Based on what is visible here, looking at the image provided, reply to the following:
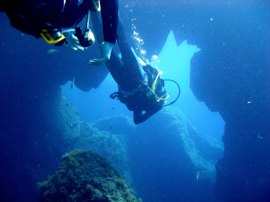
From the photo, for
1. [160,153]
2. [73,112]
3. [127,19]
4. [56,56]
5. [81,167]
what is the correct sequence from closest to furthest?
[81,167] < [56,56] < [127,19] < [73,112] < [160,153]

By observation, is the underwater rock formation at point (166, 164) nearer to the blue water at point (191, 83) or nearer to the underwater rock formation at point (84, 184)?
the blue water at point (191, 83)

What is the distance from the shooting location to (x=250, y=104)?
16328 millimetres

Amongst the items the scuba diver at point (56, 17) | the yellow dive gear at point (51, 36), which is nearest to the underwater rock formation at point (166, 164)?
the scuba diver at point (56, 17)

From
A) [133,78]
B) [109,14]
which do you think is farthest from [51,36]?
[133,78]

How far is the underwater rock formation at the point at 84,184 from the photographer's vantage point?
563 cm

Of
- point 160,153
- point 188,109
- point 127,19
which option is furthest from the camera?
point 188,109

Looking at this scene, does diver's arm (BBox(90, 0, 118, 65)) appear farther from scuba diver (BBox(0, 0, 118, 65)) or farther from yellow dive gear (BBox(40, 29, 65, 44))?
yellow dive gear (BBox(40, 29, 65, 44))

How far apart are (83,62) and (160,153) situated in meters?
12.9

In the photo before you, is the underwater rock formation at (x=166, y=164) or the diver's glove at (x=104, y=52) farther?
the underwater rock formation at (x=166, y=164)

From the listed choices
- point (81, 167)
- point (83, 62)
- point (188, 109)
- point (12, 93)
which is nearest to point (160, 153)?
point (83, 62)

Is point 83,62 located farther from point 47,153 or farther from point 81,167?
point 81,167

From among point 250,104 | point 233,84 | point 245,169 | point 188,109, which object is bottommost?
point 188,109

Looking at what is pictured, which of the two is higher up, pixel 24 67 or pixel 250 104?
pixel 24 67

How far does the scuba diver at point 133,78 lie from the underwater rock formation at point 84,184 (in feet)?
7.07
